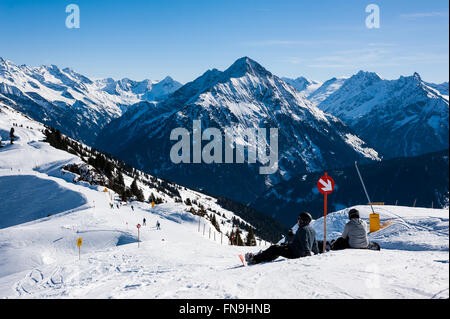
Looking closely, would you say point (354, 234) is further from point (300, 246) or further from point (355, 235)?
point (300, 246)

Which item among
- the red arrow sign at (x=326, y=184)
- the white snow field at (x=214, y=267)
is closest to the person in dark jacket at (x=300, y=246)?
the white snow field at (x=214, y=267)

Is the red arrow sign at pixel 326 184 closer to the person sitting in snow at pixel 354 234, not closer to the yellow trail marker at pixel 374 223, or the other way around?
the person sitting in snow at pixel 354 234

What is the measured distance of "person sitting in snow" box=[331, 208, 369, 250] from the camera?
1353cm

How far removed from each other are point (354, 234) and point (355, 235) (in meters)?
0.05

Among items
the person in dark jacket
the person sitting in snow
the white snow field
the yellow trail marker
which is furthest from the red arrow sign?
the yellow trail marker

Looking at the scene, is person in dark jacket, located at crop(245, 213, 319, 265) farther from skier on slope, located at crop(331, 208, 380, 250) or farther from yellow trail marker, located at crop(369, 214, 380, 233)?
yellow trail marker, located at crop(369, 214, 380, 233)

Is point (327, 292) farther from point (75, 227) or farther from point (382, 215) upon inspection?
point (75, 227)

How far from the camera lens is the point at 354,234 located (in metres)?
13.8

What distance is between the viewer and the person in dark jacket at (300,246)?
12805 mm

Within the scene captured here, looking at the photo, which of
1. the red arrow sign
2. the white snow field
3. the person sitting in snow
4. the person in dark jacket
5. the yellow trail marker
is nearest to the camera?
the white snow field

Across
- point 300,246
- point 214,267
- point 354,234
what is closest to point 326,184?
point 354,234

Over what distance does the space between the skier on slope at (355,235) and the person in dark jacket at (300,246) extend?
1210 millimetres

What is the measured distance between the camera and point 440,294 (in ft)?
25.7
